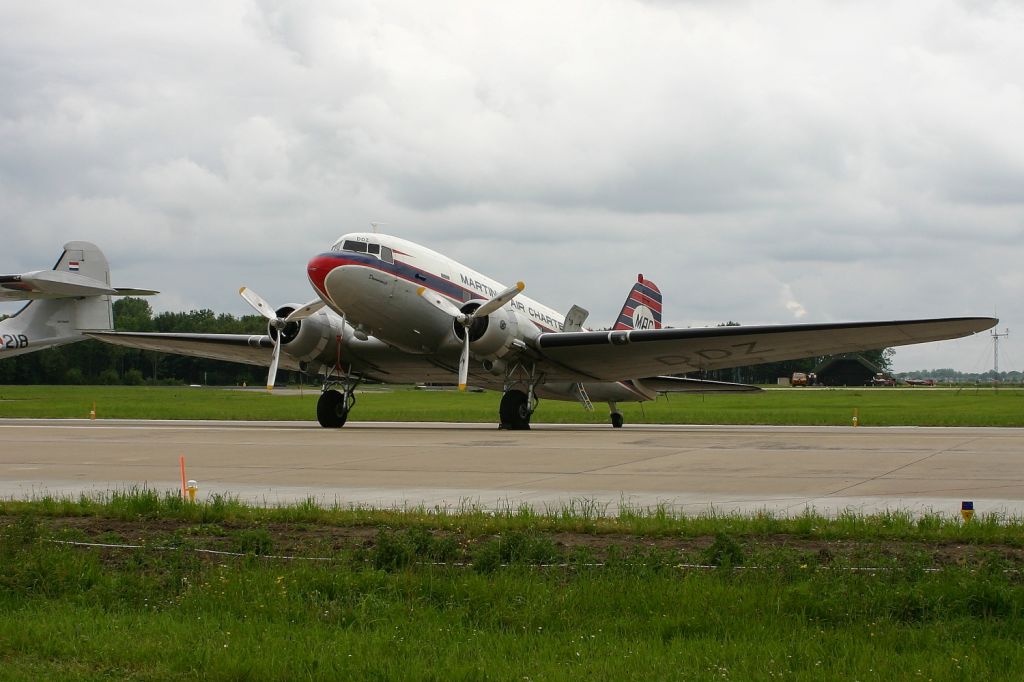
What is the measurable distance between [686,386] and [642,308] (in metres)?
3.55

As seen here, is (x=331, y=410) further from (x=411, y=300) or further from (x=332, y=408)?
(x=411, y=300)

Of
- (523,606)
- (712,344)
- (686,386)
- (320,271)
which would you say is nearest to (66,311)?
(320,271)

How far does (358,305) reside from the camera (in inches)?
1117

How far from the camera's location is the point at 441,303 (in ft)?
98.2

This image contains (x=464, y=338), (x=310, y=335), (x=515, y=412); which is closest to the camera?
(x=464, y=338)

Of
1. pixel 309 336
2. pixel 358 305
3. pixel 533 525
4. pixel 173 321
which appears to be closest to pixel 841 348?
pixel 358 305

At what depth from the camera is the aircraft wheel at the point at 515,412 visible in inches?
1233

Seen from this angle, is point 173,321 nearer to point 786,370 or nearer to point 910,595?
point 786,370

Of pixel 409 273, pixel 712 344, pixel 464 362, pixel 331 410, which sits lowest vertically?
pixel 331 410

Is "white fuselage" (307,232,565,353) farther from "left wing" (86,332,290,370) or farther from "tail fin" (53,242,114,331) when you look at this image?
"tail fin" (53,242,114,331)

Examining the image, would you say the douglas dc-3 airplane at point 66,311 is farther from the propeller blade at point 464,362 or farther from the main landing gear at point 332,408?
the propeller blade at point 464,362

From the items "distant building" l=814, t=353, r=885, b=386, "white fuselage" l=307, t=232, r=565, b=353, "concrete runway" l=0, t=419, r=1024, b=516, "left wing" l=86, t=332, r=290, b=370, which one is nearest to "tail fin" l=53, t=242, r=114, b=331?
"left wing" l=86, t=332, r=290, b=370

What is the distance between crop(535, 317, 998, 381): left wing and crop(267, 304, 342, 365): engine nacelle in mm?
7077

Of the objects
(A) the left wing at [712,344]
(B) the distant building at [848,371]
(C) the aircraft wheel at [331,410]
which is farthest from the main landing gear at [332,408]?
(B) the distant building at [848,371]
